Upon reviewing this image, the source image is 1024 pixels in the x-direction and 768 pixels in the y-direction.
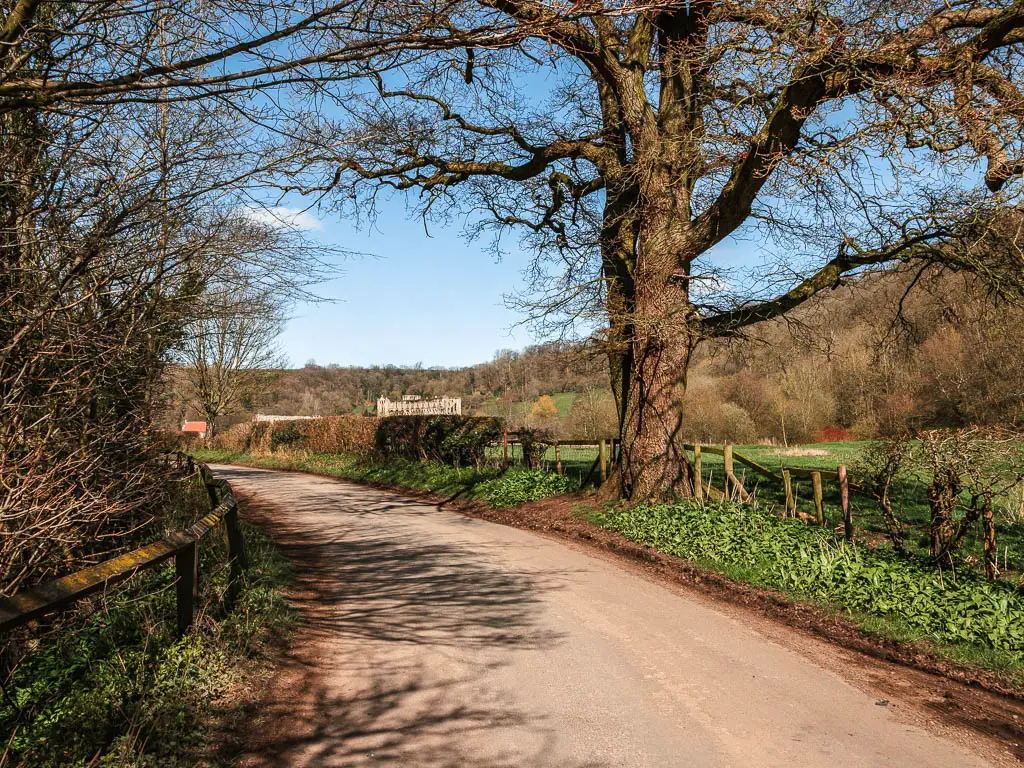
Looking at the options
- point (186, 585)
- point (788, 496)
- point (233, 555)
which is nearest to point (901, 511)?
point (788, 496)

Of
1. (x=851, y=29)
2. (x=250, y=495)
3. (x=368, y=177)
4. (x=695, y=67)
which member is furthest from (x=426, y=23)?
(x=250, y=495)

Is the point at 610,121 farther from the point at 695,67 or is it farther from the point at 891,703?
the point at 891,703

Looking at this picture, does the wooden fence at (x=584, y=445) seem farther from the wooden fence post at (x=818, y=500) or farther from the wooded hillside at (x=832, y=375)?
the wooden fence post at (x=818, y=500)

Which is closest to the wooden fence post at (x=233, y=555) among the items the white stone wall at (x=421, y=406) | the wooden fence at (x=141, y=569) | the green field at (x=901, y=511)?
the wooden fence at (x=141, y=569)

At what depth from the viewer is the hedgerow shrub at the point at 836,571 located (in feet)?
20.5

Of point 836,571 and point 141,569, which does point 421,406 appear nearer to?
point 836,571

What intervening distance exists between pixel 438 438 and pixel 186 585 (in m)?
15.3

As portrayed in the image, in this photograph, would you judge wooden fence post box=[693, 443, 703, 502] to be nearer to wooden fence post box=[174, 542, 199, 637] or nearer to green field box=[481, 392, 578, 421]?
wooden fence post box=[174, 542, 199, 637]

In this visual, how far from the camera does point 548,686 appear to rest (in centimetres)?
492

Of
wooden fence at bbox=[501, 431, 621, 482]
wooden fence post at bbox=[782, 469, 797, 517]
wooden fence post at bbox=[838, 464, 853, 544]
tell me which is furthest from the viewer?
wooden fence at bbox=[501, 431, 621, 482]

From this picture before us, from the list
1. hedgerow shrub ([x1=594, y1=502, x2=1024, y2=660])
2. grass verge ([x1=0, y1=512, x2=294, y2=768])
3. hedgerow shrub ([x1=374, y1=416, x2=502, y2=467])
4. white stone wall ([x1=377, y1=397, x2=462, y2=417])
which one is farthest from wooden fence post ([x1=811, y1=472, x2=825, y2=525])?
white stone wall ([x1=377, y1=397, x2=462, y2=417])

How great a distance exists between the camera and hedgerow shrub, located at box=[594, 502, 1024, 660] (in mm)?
6261

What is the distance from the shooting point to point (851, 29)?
862 centimetres

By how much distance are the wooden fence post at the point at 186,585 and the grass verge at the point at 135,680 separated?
102 mm
